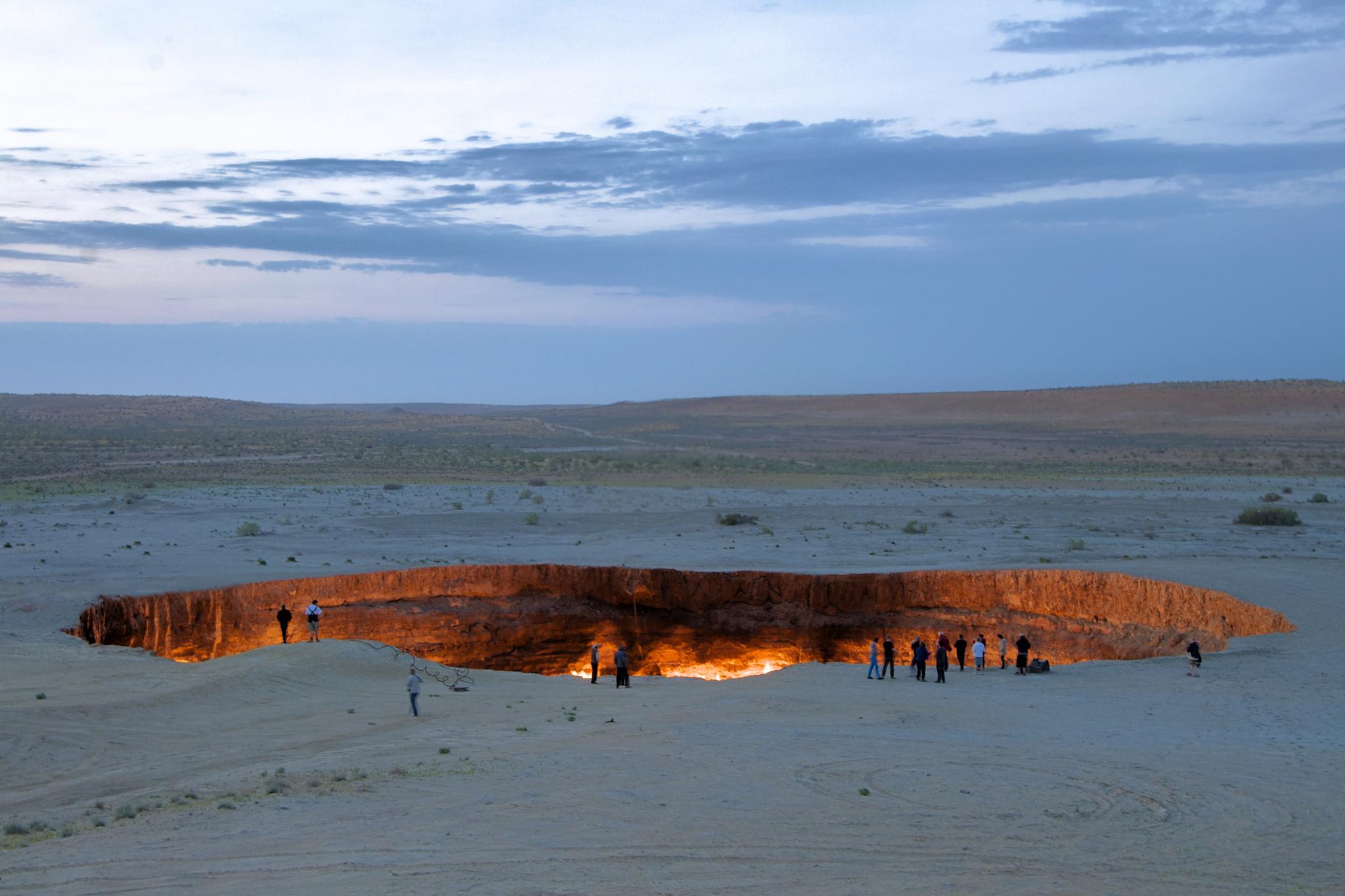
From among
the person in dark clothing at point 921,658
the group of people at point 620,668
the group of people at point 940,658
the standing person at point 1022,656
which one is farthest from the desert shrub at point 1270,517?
the group of people at point 620,668

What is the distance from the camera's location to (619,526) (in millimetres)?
34625

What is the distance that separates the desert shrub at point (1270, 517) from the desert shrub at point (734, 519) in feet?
50.6

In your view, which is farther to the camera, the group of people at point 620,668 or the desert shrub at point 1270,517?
the desert shrub at point 1270,517

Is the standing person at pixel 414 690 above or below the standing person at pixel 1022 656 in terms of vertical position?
above

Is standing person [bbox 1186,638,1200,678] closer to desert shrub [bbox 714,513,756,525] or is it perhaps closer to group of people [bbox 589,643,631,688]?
group of people [bbox 589,643,631,688]

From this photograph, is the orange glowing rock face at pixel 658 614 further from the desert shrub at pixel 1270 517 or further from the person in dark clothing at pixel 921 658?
the desert shrub at pixel 1270 517

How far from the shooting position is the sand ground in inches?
316

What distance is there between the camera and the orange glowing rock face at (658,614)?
22219mm

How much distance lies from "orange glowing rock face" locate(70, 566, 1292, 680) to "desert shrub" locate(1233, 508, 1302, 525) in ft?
45.8

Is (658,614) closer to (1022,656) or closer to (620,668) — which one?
(620,668)

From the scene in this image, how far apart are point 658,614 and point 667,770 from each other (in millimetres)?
13960

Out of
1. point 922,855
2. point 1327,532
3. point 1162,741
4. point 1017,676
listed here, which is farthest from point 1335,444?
point 922,855

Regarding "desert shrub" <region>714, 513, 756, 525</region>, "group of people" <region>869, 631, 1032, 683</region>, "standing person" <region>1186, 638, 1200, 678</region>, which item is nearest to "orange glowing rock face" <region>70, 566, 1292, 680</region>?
"group of people" <region>869, 631, 1032, 683</region>

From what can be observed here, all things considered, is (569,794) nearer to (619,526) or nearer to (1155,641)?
(1155,641)
